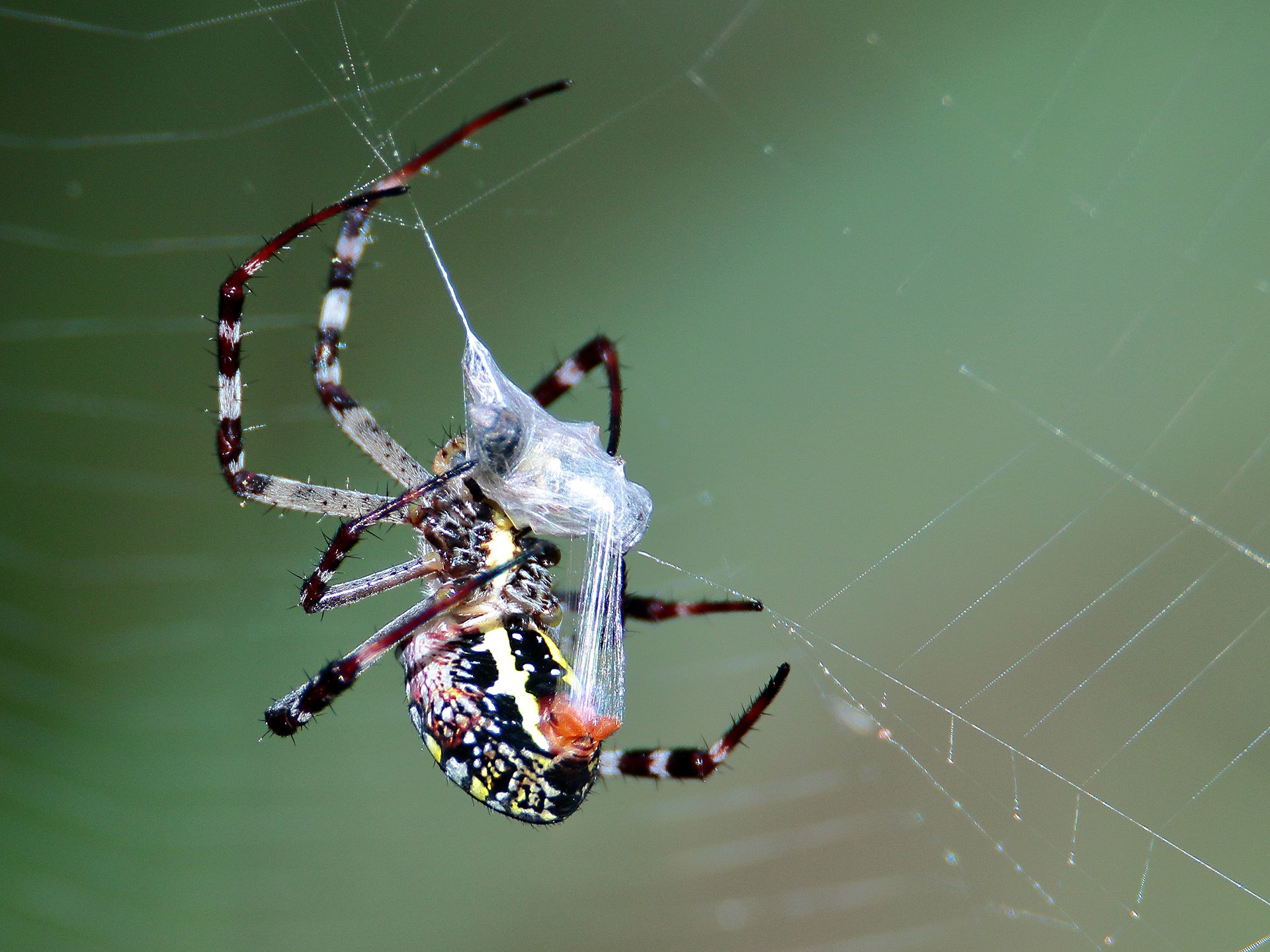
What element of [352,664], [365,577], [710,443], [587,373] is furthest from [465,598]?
[710,443]

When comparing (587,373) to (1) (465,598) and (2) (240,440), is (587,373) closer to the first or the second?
(1) (465,598)

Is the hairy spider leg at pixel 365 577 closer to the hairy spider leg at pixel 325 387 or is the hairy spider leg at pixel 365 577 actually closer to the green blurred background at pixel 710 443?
the hairy spider leg at pixel 325 387

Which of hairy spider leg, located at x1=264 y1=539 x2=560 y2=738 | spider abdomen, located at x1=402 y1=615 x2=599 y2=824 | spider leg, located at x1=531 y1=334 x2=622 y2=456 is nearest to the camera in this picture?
hairy spider leg, located at x1=264 y1=539 x2=560 y2=738

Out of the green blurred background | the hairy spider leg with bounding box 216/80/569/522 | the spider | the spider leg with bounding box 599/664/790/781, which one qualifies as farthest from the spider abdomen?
the green blurred background

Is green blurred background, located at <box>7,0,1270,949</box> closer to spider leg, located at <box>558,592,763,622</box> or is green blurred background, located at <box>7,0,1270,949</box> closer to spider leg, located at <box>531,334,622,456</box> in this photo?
spider leg, located at <box>558,592,763,622</box>

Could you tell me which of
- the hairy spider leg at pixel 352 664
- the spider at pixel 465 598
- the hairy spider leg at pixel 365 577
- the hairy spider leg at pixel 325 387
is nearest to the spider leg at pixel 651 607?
the spider at pixel 465 598

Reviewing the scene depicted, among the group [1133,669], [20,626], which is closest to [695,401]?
[1133,669]
